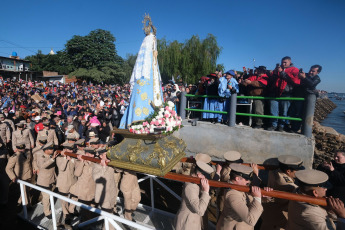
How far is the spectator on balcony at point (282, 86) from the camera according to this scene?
4.95 meters

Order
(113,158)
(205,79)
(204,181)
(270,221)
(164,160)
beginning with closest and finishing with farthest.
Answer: (204,181) → (164,160) → (113,158) → (270,221) → (205,79)

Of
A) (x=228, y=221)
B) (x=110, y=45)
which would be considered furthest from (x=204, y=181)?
(x=110, y=45)

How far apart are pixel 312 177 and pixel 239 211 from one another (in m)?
1.03

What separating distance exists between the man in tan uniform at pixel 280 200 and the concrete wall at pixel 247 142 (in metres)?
1.36

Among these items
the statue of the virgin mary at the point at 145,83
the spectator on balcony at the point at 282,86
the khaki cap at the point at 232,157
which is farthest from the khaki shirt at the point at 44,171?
the spectator on balcony at the point at 282,86

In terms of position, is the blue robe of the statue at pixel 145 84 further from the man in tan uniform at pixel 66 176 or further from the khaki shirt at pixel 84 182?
the man in tan uniform at pixel 66 176

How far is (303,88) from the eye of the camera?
500 centimetres

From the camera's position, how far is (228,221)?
2.86 meters

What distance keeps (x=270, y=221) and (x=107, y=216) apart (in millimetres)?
2689

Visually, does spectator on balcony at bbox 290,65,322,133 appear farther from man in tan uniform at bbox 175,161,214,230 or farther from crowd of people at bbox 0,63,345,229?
man in tan uniform at bbox 175,161,214,230

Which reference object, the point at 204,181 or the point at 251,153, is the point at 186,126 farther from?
the point at 204,181

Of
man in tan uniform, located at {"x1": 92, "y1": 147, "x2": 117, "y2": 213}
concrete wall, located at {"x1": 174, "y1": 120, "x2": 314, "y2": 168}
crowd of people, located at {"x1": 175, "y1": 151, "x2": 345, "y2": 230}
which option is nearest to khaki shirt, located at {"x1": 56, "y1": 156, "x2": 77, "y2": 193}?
man in tan uniform, located at {"x1": 92, "y1": 147, "x2": 117, "y2": 213}

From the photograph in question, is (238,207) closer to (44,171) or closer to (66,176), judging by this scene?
(66,176)

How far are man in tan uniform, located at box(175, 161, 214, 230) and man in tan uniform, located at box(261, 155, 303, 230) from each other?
1257mm
